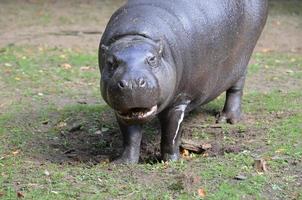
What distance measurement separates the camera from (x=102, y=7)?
39.9ft

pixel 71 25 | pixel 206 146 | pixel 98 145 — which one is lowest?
pixel 71 25

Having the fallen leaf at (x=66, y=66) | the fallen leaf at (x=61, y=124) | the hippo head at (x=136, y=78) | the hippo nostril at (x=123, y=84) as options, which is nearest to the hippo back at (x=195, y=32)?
the hippo head at (x=136, y=78)

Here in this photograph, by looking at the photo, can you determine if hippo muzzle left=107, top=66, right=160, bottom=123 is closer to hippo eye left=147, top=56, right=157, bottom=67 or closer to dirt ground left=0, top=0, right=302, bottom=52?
hippo eye left=147, top=56, right=157, bottom=67

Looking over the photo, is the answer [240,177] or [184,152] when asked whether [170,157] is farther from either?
[240,177]

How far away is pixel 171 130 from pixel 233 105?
128 cm

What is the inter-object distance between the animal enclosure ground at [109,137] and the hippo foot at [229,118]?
0.21 feet

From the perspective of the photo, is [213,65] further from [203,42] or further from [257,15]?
[257,15]

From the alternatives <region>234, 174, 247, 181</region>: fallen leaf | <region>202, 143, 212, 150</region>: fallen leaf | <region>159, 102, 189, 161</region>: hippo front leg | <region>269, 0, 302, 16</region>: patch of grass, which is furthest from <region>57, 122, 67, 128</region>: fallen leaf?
<region>269, 0, 302, 16</region>: patch of grass

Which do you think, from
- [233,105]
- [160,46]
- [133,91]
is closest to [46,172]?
[133,91]

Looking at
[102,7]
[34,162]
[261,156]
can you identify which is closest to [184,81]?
[261,156]

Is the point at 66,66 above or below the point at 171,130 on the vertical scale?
below

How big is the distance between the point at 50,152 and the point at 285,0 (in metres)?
7.98

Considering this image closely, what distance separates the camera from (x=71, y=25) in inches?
431

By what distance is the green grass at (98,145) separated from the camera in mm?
4363
